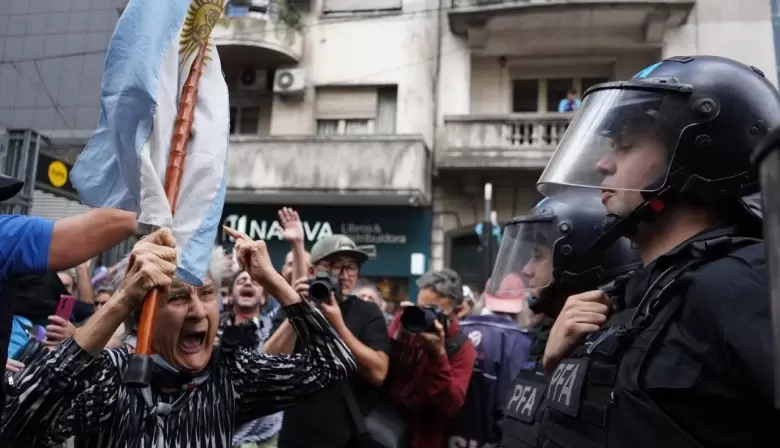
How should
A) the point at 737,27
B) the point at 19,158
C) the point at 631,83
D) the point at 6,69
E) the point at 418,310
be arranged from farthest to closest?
the point at 737,27
the point at 19,158
the point at 418,310
the point at 6,69
the point at 631,83

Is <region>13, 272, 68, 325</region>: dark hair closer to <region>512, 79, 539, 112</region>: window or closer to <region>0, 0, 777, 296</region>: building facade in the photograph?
<region>0, 0, 777, 296</region>: building facade

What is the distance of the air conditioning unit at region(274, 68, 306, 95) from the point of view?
513 inches

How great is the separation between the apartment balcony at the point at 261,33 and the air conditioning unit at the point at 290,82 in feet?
1.20

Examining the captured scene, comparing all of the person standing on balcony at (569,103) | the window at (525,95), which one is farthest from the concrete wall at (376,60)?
the person standing on balcony at (569,103)

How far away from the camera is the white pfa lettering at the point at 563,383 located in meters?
1.73

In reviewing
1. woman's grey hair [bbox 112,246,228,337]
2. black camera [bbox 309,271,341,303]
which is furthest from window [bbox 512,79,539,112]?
woman's grey hair [bbox 112,246,228,337]

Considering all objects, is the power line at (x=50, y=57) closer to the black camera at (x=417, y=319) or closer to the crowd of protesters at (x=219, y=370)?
the crowd of protesters at (x=219, y=370)

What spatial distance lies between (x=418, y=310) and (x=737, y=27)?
11401 millimetres

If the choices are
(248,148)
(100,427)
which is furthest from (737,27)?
(100,427)

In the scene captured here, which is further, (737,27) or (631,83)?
(737,27)

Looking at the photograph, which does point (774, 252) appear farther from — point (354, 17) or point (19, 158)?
point (354, 17)

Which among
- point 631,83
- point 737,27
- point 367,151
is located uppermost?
point 737,27

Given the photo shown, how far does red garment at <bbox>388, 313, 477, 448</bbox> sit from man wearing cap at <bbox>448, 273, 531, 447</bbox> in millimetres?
161

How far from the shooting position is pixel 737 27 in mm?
11961
